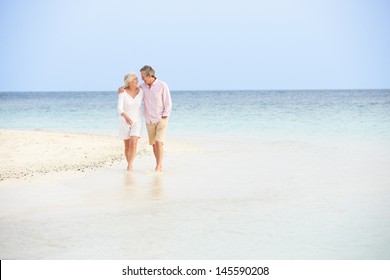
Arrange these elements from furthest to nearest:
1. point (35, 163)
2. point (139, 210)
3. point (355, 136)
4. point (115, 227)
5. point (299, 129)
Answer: point (299, 129) < point (355, 136) < point (35, 163) < point (139, 210) < point (115, 227)

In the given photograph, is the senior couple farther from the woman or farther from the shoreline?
the shoreline

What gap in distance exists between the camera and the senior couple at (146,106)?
8352 millimetres

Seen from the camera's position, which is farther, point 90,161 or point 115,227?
point 90,161

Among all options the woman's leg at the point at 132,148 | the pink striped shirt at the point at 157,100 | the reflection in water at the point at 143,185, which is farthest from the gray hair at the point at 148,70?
the reflection in water at the point at 143,185


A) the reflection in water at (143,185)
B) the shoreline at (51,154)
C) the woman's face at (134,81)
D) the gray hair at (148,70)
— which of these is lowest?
the shoreline at (51,154)

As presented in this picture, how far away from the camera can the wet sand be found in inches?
187

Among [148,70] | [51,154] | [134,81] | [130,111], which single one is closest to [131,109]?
[130,111]

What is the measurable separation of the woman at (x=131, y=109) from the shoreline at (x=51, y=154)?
0.89 metres

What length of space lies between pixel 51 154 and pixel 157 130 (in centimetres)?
269

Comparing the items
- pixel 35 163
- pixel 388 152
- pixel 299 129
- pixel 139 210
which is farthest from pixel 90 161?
pixel 299 129

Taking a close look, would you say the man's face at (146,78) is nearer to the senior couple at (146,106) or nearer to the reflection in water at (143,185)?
the senior couple at (146,106)

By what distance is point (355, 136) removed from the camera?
585 inches
